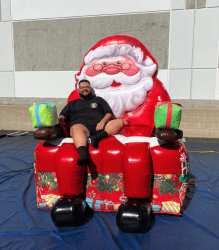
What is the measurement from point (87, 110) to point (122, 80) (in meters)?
0.49

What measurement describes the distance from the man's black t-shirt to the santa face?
0.13 m

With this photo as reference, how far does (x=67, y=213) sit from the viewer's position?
1571mm

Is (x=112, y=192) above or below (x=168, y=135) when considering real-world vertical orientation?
below

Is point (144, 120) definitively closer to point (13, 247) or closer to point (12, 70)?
point (13, 247)

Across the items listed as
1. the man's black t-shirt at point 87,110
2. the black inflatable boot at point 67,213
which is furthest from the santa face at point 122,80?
the black inflatable boot at point 67,213

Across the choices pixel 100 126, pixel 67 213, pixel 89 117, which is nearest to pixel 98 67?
pixel 89 117

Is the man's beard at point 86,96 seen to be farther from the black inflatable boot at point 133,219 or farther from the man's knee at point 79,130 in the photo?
the black inflatable boot at point 133,219

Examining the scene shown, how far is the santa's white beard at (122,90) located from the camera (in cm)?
224

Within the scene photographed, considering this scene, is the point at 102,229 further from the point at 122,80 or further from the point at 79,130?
the point at 122,80

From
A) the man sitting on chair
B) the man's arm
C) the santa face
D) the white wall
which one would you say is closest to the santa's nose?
the santa face

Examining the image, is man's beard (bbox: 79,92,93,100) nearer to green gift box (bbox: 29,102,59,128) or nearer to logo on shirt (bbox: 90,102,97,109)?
logo on shirt (bbox: 90,102,97,109)

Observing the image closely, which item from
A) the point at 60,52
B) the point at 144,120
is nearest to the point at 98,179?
the point at 144,120

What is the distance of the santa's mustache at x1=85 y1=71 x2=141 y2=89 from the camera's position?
7.40 feet

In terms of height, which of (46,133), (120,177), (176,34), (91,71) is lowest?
(120,177)
